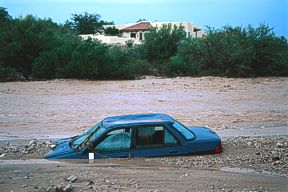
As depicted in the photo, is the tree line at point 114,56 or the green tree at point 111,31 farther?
the green tree at point 111,31

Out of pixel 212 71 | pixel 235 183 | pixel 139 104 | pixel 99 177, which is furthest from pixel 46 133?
pixel 212 71

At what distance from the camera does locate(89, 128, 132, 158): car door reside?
831cm

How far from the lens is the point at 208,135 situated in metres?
9.05

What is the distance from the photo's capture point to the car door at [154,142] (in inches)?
327

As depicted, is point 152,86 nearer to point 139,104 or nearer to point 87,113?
point 139,104

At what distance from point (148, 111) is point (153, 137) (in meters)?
10.5

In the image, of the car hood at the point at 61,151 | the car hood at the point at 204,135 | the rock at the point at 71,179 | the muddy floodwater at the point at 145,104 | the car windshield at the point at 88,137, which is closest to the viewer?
the rock at the point at 71,179

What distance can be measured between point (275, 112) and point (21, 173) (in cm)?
1369

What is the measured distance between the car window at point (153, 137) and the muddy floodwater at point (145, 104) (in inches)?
230

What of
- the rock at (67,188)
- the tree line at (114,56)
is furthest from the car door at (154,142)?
the tree line at (114,56)

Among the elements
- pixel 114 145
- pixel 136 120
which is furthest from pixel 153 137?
pixel 114 145

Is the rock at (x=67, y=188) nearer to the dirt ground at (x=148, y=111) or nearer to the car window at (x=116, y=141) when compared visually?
the dirt ground at (x=148, y=111)

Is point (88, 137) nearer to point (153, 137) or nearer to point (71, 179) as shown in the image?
point (153, 137)

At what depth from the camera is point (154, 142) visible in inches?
332
